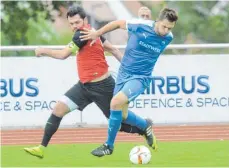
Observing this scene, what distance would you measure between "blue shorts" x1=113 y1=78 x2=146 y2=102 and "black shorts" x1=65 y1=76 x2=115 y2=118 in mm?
550

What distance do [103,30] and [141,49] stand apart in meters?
0.61

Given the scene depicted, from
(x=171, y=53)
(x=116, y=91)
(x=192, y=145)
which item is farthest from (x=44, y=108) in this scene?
(x=116, y=91)

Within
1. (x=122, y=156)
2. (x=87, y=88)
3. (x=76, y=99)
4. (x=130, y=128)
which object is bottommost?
(x=122, y=156)

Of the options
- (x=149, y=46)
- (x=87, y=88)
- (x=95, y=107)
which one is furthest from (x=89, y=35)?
(x=95, y=107)

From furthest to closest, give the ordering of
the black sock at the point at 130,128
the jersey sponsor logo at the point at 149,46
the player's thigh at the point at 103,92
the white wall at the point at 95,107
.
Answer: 1. the white wall at the point at 95,107
2. the black sock at the point at 130,128
3. the player's thigh at the point at 103,92
4. the jersey sponsor logo at the point at 149,46

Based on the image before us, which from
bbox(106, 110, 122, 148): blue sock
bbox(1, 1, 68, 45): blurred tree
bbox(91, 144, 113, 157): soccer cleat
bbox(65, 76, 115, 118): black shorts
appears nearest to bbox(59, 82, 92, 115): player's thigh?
bbox(65, 76, 115, 118): black shorts

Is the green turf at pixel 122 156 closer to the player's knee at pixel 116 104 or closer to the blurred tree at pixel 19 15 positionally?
the player's knee at pixel 116 104

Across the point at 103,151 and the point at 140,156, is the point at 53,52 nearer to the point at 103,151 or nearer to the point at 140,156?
the point at 103,151

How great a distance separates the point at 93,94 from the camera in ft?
50.1

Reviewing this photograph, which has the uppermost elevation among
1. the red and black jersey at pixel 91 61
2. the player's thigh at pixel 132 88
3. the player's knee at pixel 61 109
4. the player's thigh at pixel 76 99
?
the red and black jersey at pixel 91 61

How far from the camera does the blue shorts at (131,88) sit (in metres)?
14.5

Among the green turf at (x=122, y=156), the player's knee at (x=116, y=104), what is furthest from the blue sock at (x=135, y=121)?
the player's knee at (x=116, y=104)

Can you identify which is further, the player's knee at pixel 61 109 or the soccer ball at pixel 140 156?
the player's knee at pixel 61 109

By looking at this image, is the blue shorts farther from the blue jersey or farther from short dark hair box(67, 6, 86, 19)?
short dark hair box(67, 6, 86, 19)
